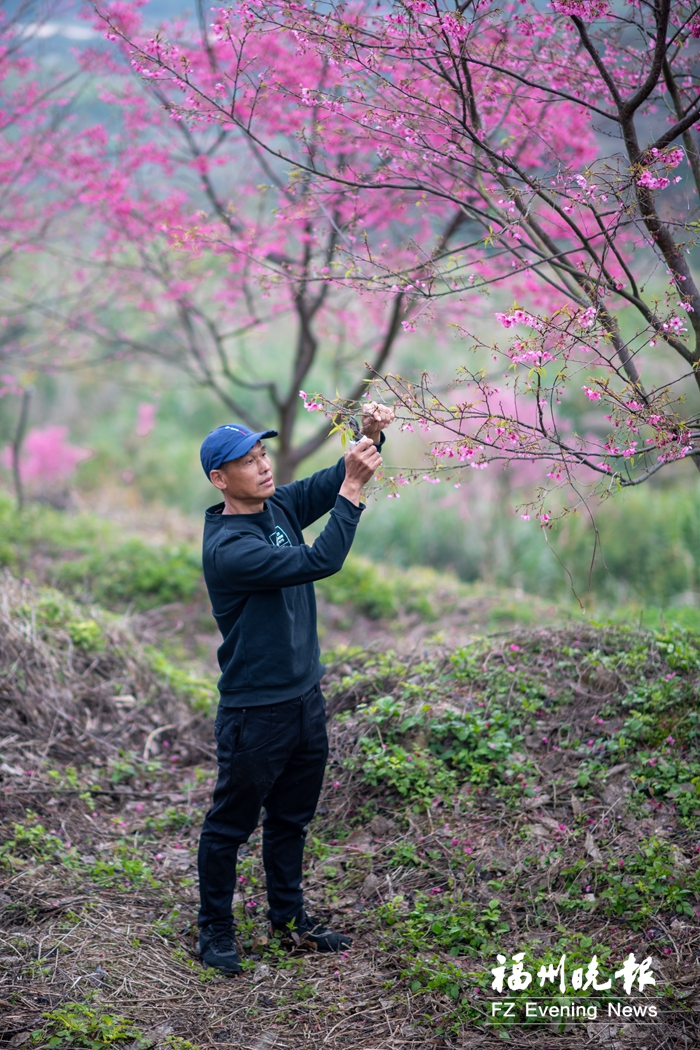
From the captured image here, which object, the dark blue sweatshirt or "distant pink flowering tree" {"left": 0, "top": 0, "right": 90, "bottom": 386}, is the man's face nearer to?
the dark blue sweatshirt

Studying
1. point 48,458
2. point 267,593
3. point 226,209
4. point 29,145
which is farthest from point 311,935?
point 48,458

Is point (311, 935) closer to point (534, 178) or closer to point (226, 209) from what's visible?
point (534, 178)

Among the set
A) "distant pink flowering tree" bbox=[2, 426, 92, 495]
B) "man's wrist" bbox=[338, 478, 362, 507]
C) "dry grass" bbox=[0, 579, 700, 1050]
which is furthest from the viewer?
"distant pink flowering tree" bbox=[2, 426, 92, 495]

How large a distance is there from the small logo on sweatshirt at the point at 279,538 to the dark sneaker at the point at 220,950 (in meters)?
1.44

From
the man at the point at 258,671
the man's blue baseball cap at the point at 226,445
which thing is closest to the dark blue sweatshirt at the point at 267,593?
the man at the point at 258,671

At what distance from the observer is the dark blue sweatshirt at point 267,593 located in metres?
2.79

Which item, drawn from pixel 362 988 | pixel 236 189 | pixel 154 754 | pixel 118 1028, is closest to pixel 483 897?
pixel 362 988

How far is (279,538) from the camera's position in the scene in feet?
10.1

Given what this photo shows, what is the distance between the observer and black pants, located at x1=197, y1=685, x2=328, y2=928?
9.73 ft

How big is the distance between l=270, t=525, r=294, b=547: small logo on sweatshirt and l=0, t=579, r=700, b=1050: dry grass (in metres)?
1.45

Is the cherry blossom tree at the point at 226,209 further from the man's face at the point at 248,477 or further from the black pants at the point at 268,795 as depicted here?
the black pants at the point at 268,795

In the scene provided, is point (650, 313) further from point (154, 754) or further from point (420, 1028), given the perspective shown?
point (154, 754)

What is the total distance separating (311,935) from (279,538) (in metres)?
1.50

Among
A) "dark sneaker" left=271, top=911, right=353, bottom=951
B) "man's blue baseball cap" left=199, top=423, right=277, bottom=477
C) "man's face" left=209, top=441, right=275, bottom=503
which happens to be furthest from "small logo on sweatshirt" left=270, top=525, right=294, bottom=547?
"dark sneaker" left=271, top=911, right=353, bottom=951
